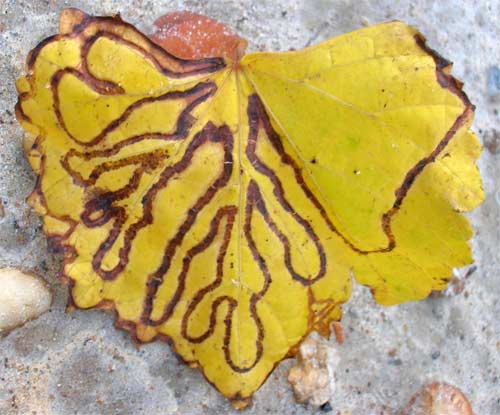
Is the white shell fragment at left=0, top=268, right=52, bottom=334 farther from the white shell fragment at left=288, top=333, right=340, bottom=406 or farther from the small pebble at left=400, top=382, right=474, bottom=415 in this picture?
the small pebble at left=400, top=382, right=474, bottom=415

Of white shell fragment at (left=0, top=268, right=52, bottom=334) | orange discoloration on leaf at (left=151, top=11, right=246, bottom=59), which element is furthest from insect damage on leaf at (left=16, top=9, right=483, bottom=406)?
orange discoloration on leaf at (left=151, top=11, right=246, bottom=59)

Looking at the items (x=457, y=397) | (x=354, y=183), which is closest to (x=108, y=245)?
(x=354, y=183)

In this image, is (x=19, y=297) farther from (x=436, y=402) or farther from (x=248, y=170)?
(x=436, y=402)

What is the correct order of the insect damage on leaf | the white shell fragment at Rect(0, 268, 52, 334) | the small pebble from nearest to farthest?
the insect damage on leaf, the white shell fragment at Rect(0, 268, 52, 334), the small pebble

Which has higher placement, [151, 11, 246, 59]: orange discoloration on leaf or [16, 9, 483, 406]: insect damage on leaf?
[151, 11, 246, 59]: orange discoloration on leaf

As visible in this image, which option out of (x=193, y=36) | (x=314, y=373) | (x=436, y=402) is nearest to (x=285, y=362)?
(x=314, y=373)

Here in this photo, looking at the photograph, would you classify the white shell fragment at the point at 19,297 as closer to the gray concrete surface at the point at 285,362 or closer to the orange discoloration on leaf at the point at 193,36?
the gray concrete surface at the point at 285,362
